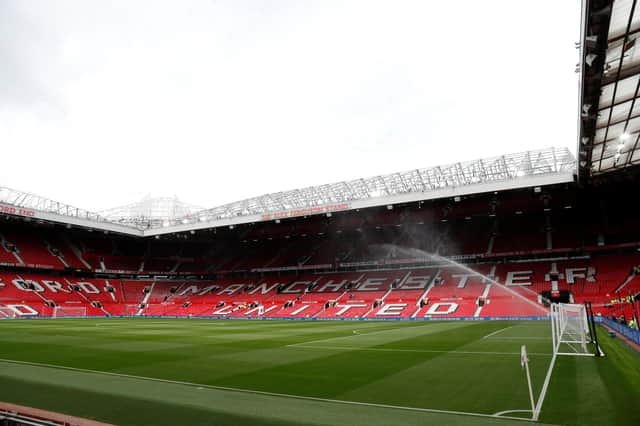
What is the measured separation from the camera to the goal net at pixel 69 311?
138ft

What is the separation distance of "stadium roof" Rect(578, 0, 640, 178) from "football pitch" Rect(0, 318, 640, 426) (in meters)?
9.01

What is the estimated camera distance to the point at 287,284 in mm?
49656

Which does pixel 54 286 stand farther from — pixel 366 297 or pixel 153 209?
pixel 366 297

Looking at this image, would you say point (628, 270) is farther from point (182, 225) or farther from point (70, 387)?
point (182, 225)

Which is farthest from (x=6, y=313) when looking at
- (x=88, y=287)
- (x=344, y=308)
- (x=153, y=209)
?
(x=344, y=308)

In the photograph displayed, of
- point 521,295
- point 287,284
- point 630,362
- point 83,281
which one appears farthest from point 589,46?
point 83,281

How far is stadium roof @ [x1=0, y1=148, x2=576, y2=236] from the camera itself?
3130cm

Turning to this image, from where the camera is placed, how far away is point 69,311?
43.3 m

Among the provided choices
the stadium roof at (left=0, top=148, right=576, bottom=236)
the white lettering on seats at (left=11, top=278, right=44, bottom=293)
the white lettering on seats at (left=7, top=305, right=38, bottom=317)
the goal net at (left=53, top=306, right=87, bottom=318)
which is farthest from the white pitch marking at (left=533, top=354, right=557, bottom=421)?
the white lettering on seats at (left=11, top=278, right=44, bottom=293)

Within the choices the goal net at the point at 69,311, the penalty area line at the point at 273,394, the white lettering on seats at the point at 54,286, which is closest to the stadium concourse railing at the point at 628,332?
the penalty area line at the point at 273,394

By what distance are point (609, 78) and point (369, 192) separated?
24.8m

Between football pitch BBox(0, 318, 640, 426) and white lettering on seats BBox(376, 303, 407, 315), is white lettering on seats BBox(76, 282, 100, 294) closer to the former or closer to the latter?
white lettering on seats BBox(376, 303, 407, 315)

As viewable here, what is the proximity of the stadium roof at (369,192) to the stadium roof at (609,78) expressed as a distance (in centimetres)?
897

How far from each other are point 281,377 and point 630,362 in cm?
946
